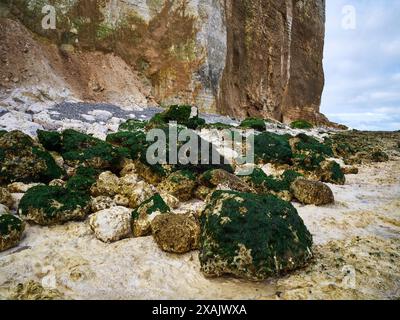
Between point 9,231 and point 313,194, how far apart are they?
5159mm

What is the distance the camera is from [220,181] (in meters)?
6.41

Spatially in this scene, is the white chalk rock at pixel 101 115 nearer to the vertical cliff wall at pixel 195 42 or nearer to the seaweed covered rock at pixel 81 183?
the vertical cliff wall at pixel 195 42

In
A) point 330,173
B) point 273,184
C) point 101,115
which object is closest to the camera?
point 273,184

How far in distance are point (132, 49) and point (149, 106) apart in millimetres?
3721

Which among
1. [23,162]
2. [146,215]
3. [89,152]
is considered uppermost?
[89,152]

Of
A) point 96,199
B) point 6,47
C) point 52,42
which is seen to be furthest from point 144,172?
point 52,42

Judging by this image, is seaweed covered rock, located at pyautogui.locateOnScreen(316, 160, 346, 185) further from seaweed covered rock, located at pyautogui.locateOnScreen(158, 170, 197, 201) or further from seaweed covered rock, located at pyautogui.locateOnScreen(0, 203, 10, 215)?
seaweed covered rock, located at pyautogui.locateOnScreen(0, 203, 10, 215)

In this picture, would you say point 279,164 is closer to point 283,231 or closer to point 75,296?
point 283,231

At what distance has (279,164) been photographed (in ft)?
31.7

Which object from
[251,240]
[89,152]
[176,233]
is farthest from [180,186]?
[251,240]

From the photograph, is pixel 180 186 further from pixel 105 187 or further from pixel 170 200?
pixel 105 187

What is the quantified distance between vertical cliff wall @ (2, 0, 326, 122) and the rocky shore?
482 inches

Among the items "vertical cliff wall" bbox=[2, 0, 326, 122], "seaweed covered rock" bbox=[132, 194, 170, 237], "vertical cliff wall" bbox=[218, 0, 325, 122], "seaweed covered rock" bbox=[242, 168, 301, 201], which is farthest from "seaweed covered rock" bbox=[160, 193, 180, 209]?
"vertical cliff wall" bbox=[218, 0, 325, 122]

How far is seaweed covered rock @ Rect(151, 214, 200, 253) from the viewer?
4.23 metres
